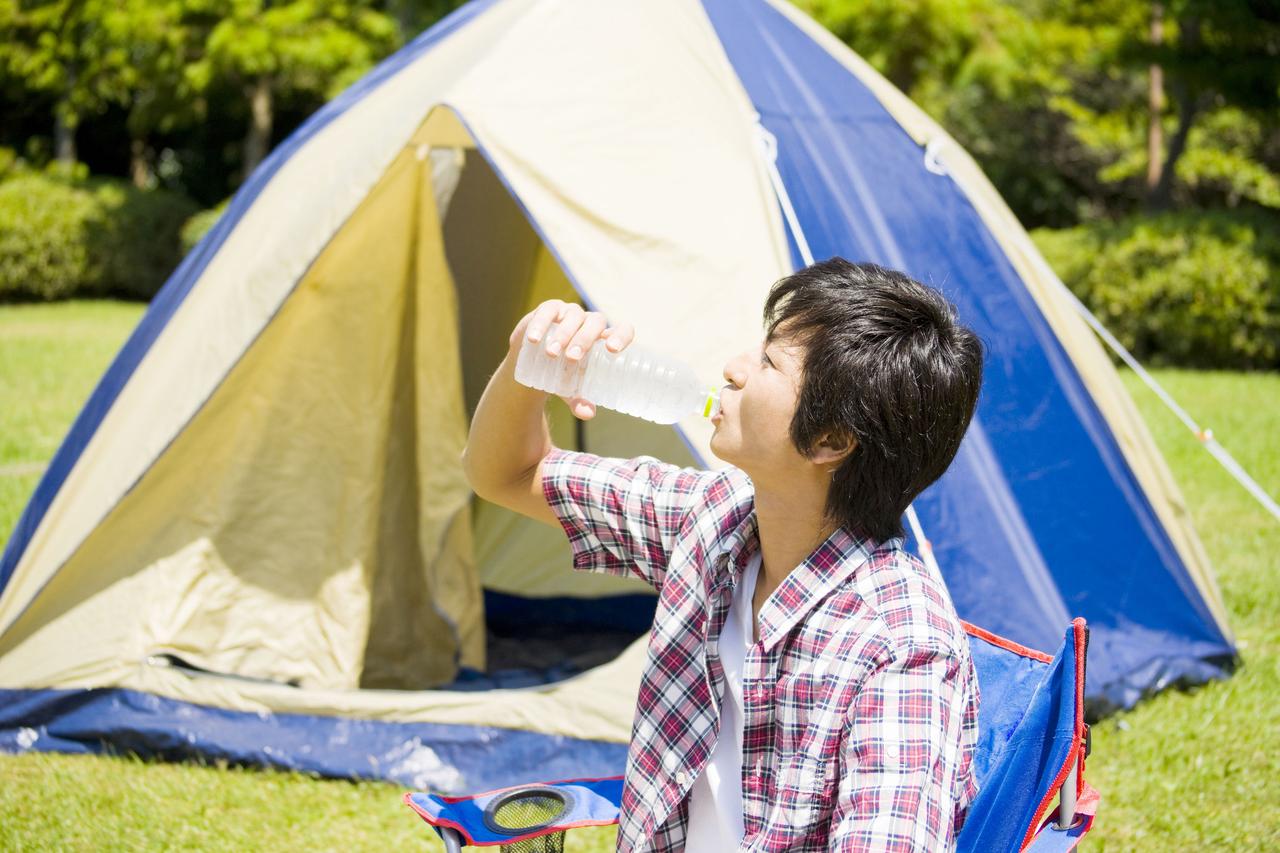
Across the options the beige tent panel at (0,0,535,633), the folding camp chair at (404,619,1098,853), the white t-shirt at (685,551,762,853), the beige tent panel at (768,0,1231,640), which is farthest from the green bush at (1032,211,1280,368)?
the white t-shirt at (685,551,762,853)

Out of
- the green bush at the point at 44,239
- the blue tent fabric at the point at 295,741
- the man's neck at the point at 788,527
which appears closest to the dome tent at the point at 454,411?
the blue tent fabric at the point at 295,741

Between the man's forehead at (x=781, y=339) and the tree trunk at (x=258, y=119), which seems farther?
the tree trunk at (x=258, y=119)

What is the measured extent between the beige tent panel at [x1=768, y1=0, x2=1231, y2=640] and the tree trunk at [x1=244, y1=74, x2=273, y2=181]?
35.3ft

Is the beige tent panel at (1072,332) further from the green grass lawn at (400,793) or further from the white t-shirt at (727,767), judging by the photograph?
the white t-shirt at (727,767)

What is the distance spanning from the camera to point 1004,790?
4.64 feet

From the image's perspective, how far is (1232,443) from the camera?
20.7ft

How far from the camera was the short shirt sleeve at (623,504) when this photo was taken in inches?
66.0

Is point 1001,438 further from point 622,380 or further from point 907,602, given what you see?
point 907,602

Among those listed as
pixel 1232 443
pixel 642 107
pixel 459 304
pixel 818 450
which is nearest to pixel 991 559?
pixel 642 107

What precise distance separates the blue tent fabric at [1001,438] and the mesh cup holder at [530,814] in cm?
135

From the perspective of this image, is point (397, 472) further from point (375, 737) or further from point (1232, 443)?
point (1232, 443)

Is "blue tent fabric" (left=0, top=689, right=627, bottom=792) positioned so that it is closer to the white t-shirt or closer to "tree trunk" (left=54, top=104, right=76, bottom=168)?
the white t-shirt

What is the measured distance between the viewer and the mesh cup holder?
5.57 ft

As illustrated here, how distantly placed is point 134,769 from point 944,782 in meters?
2.12
